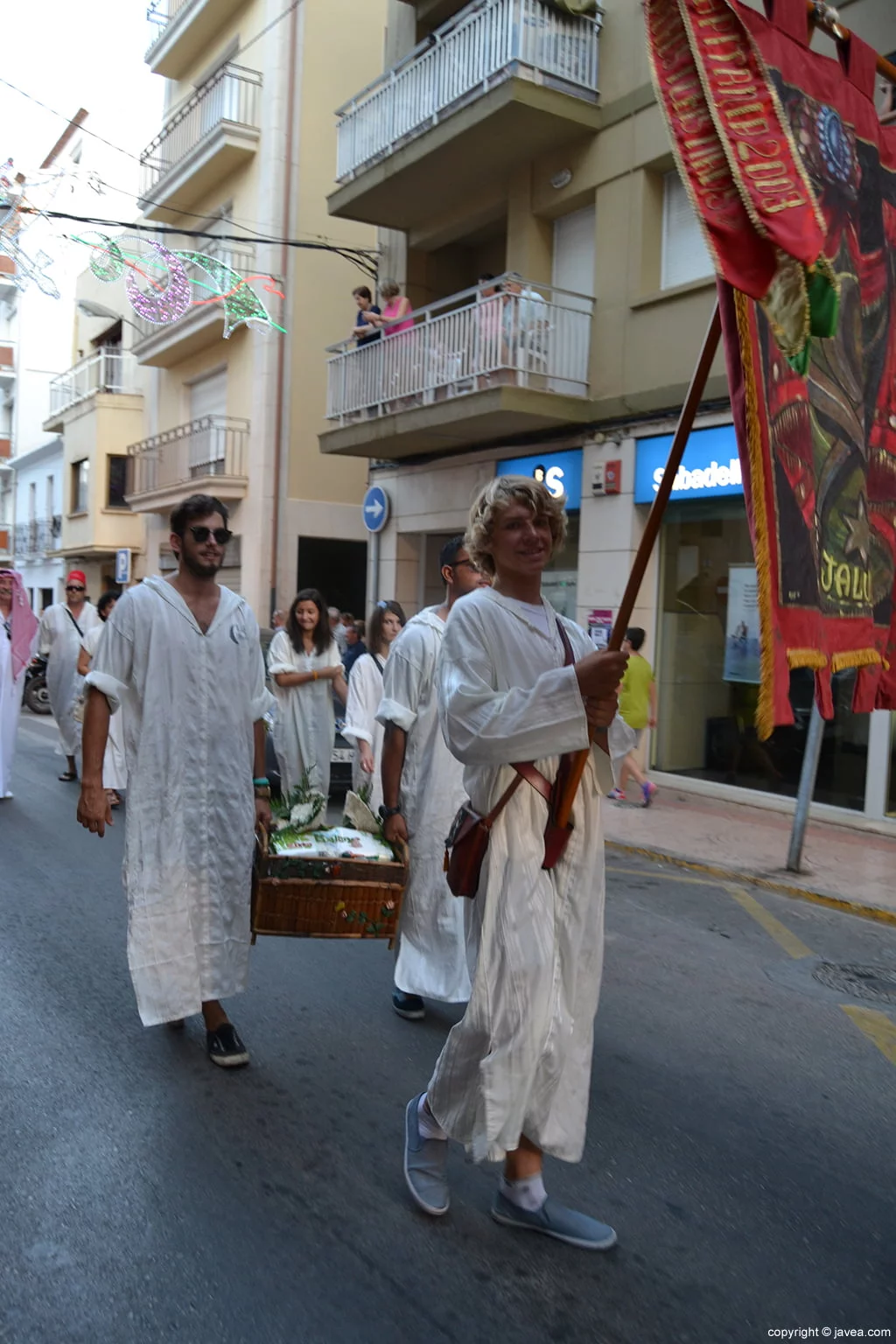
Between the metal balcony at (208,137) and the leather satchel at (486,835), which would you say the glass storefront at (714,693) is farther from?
the metal balcony at (208,137)

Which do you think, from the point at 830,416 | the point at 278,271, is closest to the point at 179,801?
the point at 830,416

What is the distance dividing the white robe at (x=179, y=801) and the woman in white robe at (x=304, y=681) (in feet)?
11.9

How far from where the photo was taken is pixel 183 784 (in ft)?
13.6

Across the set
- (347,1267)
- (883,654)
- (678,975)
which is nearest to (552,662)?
(883,654)

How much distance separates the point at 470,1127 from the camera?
114 inches

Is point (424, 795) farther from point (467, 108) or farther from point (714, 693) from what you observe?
point (467, 108)

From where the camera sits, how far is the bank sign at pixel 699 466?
1095cm

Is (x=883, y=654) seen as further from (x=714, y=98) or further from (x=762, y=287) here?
(x=714, y=98)

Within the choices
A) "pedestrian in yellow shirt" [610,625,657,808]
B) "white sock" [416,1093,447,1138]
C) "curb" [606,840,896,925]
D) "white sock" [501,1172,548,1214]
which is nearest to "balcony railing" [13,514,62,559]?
"pedestrian in yellow shirt" [610,625,657,808]

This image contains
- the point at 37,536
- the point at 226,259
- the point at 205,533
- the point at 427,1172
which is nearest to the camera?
the point at 427,1172

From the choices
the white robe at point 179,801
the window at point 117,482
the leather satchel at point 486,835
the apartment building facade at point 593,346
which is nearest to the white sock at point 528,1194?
the leather satchel at point 486,835

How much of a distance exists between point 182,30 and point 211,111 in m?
3.01

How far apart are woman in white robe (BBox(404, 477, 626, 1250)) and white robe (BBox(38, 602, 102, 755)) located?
893 centimetres

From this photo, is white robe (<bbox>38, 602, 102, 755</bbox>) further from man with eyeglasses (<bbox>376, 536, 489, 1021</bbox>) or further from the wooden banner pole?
the wooden banner pole
